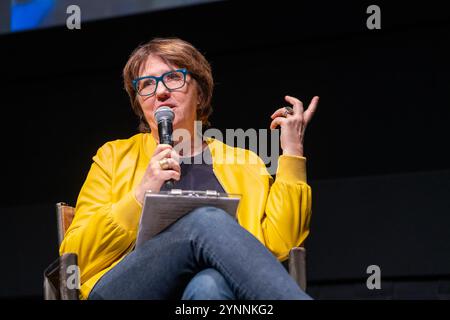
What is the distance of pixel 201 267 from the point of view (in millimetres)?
1498

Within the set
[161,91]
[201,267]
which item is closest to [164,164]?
[201,267]

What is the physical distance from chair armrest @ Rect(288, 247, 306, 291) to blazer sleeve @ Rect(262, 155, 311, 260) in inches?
4.5

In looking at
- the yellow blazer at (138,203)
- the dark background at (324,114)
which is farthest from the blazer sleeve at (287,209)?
the dark background at (324,114)

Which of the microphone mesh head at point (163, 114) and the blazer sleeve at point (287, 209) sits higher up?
the microphone mesh head at point (163, 114)

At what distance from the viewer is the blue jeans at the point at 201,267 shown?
1.41 m

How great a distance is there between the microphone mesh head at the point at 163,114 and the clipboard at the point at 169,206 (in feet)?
0.78

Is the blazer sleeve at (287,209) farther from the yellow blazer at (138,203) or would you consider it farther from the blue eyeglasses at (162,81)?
the blue eyeglasses at (162,81)

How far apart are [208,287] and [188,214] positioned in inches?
7.1

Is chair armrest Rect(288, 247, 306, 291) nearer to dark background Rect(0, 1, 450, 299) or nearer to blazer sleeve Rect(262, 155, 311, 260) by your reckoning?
blazer sleeve Rect(262, 155, 311, 260)

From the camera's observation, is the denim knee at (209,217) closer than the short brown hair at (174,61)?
Yes

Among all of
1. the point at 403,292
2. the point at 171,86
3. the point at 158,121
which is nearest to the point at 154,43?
the point at 171,86

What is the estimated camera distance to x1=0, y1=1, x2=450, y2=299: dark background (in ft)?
8.95

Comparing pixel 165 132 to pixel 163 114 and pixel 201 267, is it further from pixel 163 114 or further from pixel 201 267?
pixel 201 267
